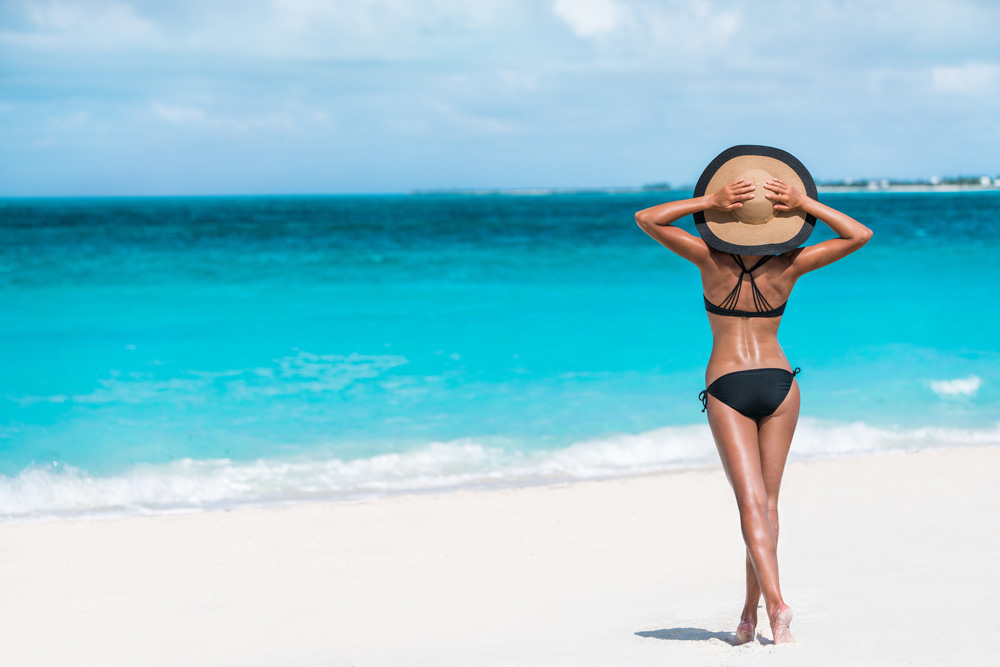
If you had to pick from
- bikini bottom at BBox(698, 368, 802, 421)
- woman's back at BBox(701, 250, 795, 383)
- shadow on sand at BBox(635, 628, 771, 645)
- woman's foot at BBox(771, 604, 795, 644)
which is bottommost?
shadow on sand at BBox(635, 628, 771, 645)

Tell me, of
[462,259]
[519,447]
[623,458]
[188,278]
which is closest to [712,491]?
[623,458]

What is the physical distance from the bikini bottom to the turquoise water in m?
4.44

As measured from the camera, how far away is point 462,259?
92.6ft

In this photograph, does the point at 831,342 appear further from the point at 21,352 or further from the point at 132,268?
the point at 132,268

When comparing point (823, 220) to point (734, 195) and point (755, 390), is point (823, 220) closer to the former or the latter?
point (734, 195)

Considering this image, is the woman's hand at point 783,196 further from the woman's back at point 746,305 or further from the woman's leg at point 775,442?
the woman's leg at point 775,442

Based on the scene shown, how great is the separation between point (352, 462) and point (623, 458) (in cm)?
255

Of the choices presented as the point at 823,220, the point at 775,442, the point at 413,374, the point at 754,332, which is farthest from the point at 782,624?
the point at 413,374

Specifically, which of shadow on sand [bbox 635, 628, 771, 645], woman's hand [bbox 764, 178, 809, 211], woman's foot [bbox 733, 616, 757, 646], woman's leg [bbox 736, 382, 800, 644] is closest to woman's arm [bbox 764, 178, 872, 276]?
woman's hand [bbox 764, 178, 809, 211]

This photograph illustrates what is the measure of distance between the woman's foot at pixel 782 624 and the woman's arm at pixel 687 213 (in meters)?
1.33

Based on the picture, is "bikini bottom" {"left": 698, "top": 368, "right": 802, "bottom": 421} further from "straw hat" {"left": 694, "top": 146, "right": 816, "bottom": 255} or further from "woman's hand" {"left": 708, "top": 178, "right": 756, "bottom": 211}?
"woman's hand" {"left": 708, "top": 178, "right": 756, "bottom": 211}

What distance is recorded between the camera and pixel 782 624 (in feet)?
10.9

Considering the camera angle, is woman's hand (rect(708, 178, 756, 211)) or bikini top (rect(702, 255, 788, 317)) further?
bikini top (rect(702, 255, 788, 317))

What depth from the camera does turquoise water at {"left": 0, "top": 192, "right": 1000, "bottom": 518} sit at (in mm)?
8234
